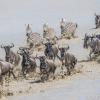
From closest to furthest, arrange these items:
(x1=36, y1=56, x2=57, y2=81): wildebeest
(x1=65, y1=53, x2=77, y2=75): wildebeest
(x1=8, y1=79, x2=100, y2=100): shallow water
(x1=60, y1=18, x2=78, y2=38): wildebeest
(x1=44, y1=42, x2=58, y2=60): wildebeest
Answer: (x1=8, y1=79, x2=100, y2=100): shallow water → (x1=36, y1=56, x2=57, y2=81): wildebeest → (x1=65, y1=53, x2=77, y2=75): wildebeest → (x1=44, y1=42, x2=58, y2=60): wildebeest → (x1=60, y1=18, x2=78, y2=38): wildebeest

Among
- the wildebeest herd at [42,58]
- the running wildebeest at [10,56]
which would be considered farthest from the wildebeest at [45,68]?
the running wildebeest at [10,56]

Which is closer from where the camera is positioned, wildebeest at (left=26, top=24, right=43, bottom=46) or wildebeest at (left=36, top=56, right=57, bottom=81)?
wildebeest at (left=36, top=56, right=57, bottom=81)

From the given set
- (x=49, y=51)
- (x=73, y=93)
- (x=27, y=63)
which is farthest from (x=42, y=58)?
(x=49, y=51)

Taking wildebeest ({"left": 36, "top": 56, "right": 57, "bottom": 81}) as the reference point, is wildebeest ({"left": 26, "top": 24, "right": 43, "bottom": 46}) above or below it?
above

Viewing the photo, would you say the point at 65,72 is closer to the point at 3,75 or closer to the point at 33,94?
the point at 3,75

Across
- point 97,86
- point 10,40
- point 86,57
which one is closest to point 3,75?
point 97,86

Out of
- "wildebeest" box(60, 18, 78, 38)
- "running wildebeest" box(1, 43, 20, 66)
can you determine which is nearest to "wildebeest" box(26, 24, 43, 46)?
"wildebeest" box(60, 18, 78, 38)

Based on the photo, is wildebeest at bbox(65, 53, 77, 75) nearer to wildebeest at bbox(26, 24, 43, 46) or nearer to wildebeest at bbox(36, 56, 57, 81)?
wildebeest at bbox(36, 56, 57, 81)

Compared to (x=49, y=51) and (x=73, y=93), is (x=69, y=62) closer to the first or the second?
(x=49, y=51)

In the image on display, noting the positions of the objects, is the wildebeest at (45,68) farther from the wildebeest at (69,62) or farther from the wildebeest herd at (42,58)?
the wildebeest at (69,62)

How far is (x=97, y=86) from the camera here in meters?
25.2

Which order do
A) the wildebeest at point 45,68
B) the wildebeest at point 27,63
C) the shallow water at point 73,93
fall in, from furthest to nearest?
the wildebeest at point 27,63 < the wildebeest at point 45,68 < the shallow water at point 73,93

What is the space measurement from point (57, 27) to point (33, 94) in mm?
32798

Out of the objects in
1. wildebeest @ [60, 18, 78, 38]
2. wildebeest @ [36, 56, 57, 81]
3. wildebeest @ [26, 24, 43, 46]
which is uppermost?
wildebeest @ [60, 18, 78, 38]
